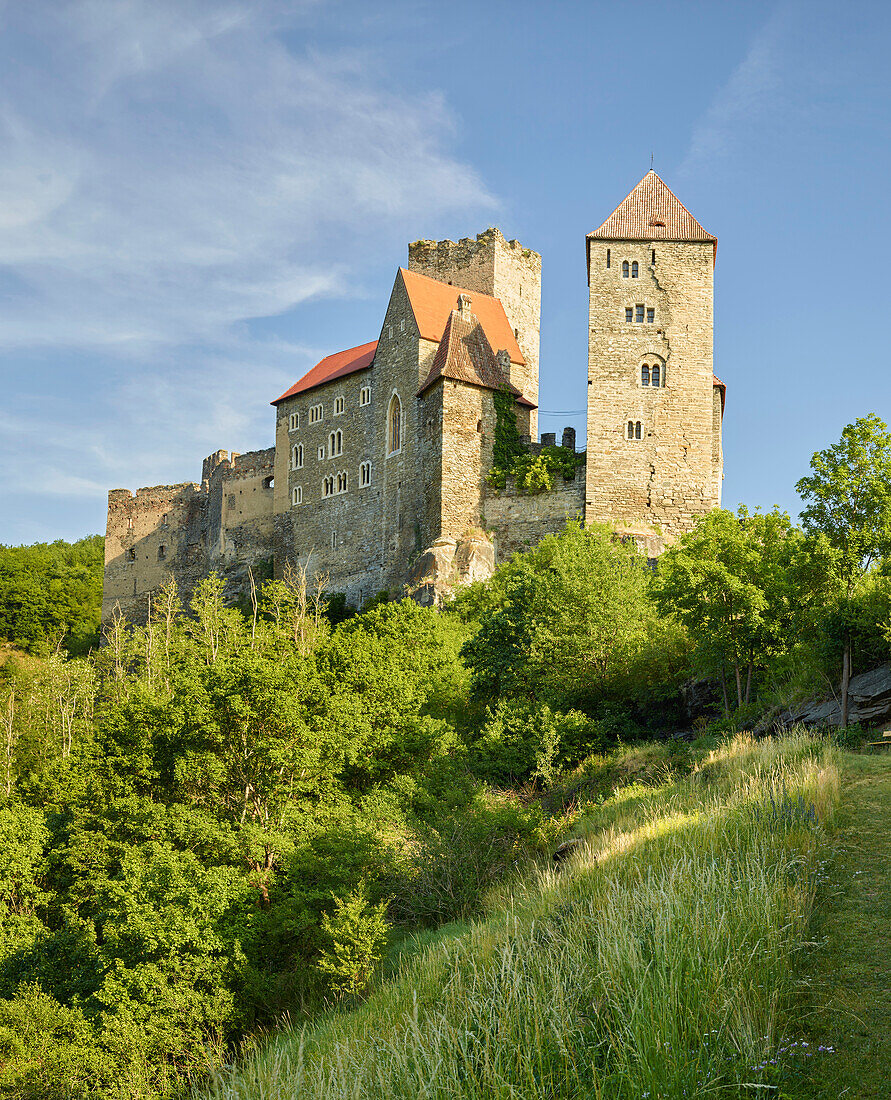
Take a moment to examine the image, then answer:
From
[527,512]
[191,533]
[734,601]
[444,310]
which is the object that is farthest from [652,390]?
[191,533]

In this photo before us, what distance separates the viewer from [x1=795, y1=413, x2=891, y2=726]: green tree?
19422mm

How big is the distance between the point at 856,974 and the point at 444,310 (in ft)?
146

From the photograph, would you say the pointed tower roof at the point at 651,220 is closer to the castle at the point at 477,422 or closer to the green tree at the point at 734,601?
the castle at the point at 477,422

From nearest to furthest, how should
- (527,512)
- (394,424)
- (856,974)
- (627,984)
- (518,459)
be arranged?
(856,974), (627,984), (527,512), (518,459), (394,424)

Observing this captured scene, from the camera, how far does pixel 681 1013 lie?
316 inches

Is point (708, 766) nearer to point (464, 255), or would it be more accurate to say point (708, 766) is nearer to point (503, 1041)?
point (503, 1041)

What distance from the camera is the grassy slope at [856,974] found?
22.7 ft

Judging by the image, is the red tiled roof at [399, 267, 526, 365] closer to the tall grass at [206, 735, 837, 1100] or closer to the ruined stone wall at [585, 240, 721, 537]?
the ruined stone wall at [585, 240, 721, 537]

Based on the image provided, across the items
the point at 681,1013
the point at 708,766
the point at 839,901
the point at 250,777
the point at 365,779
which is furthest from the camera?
the point at 365,779

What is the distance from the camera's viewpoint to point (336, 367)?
5925 centimetres

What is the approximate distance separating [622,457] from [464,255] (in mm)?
18004

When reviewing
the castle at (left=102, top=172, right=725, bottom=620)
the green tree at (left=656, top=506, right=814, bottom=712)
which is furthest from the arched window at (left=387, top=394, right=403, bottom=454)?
the green tree at (left=656, top=506, right=814, bottom=712)

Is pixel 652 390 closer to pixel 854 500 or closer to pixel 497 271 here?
pixel 497 271

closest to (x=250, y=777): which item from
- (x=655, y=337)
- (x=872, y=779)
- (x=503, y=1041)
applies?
(x=872, y=779)
